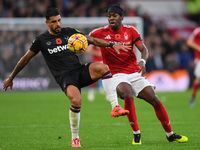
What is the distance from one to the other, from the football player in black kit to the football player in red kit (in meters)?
0.57

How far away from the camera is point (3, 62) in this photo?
19.9m

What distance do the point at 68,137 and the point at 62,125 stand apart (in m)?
1.84

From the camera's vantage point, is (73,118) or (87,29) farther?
(87,29)

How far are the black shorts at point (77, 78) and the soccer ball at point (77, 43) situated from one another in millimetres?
365

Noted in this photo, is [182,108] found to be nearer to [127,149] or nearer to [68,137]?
[68,137]

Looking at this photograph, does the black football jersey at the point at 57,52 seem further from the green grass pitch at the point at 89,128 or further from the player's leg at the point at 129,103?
the green grass pitch at the point at 89,128

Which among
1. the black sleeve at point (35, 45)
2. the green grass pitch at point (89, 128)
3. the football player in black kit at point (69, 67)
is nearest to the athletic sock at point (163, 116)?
the green grass pitch at point (89, 128)

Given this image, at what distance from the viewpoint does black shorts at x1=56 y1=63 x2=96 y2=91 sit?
Answer: 6988mm

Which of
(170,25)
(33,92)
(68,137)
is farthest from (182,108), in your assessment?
(170,25)

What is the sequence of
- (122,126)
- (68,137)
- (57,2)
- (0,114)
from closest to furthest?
(68,137) → (122,126) → (0,114) → (57,2)

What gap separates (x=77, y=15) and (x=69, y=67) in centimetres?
1636

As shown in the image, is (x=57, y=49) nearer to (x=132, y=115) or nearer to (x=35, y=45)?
(x=35, y=45)

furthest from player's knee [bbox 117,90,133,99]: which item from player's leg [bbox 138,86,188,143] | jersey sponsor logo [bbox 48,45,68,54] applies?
jersey sponsor logo [bbox 48,45,68,54]

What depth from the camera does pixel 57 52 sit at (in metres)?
7.25
